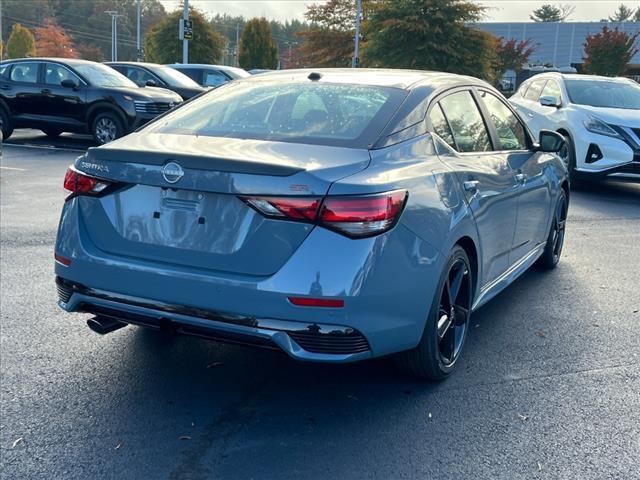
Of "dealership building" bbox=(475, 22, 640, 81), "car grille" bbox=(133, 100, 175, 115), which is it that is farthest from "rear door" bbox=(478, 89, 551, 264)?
"dealership building" bbox=(475, 22, 640, 81)

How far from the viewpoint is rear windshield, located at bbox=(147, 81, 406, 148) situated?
372 cm

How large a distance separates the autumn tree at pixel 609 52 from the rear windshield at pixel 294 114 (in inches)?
1594

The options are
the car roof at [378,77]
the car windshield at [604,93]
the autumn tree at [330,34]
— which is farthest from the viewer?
the autumn tree at [330,34]

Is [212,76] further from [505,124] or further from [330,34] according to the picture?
[330,34]

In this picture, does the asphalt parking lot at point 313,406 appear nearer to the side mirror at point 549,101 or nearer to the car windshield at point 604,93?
the side mirror at point 549,101

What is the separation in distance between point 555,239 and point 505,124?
1.65 m

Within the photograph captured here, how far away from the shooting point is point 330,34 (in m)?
47.0

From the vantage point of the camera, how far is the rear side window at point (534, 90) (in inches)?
480

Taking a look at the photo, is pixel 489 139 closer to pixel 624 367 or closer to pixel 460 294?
pixel 460 294

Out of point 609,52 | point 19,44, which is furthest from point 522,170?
point 19,44

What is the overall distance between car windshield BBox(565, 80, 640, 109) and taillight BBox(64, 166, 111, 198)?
8.85m

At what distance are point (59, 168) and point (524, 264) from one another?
8.49m

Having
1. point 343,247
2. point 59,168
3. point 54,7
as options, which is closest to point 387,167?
point 343,247

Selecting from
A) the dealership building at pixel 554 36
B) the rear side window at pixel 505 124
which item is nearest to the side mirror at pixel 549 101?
the rear side window at pixel 505 124
